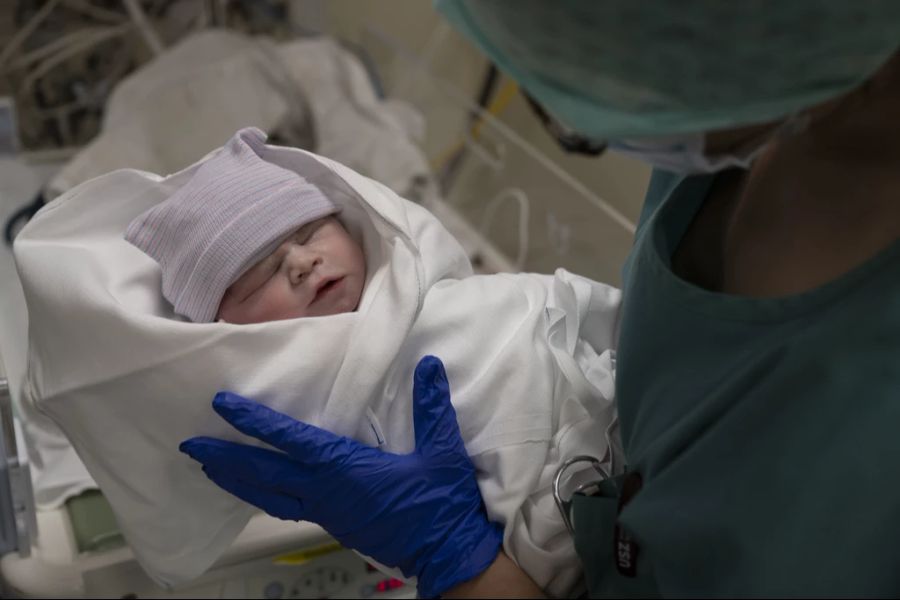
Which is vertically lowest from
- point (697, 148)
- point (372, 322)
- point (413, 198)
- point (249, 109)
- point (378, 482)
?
point (413, 198)

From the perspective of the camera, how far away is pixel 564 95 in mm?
631

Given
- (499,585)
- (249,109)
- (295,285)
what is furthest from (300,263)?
(249,109)

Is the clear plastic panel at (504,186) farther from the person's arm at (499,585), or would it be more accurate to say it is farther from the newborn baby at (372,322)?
the person's arm at (499,585)

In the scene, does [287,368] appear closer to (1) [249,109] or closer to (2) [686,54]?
(2) [686,54]

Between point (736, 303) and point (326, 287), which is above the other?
point (736, 303)

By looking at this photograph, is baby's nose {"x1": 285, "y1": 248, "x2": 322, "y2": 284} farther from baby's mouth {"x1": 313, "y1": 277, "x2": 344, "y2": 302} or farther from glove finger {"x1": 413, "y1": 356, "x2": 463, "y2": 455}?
glove finger {"x1": 413, "y1": 356, "x2": 463, "y2": 455}

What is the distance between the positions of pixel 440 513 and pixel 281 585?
0.40 metres

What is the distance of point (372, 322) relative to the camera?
1002 mm

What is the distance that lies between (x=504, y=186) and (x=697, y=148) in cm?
128

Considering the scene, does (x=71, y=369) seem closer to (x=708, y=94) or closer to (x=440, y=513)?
(x=440, y=513)

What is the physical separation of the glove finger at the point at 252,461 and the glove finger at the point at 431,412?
0.13 meters

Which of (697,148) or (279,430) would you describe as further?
(279,430)

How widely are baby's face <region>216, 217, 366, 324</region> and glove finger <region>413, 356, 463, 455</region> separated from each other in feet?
0.54

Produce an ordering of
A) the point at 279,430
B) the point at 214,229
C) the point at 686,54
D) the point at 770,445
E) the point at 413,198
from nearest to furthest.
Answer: the point at 686,54 → the point at 770,445 → the point at 279,430 → the point at 214,229 → the point at 413,198
